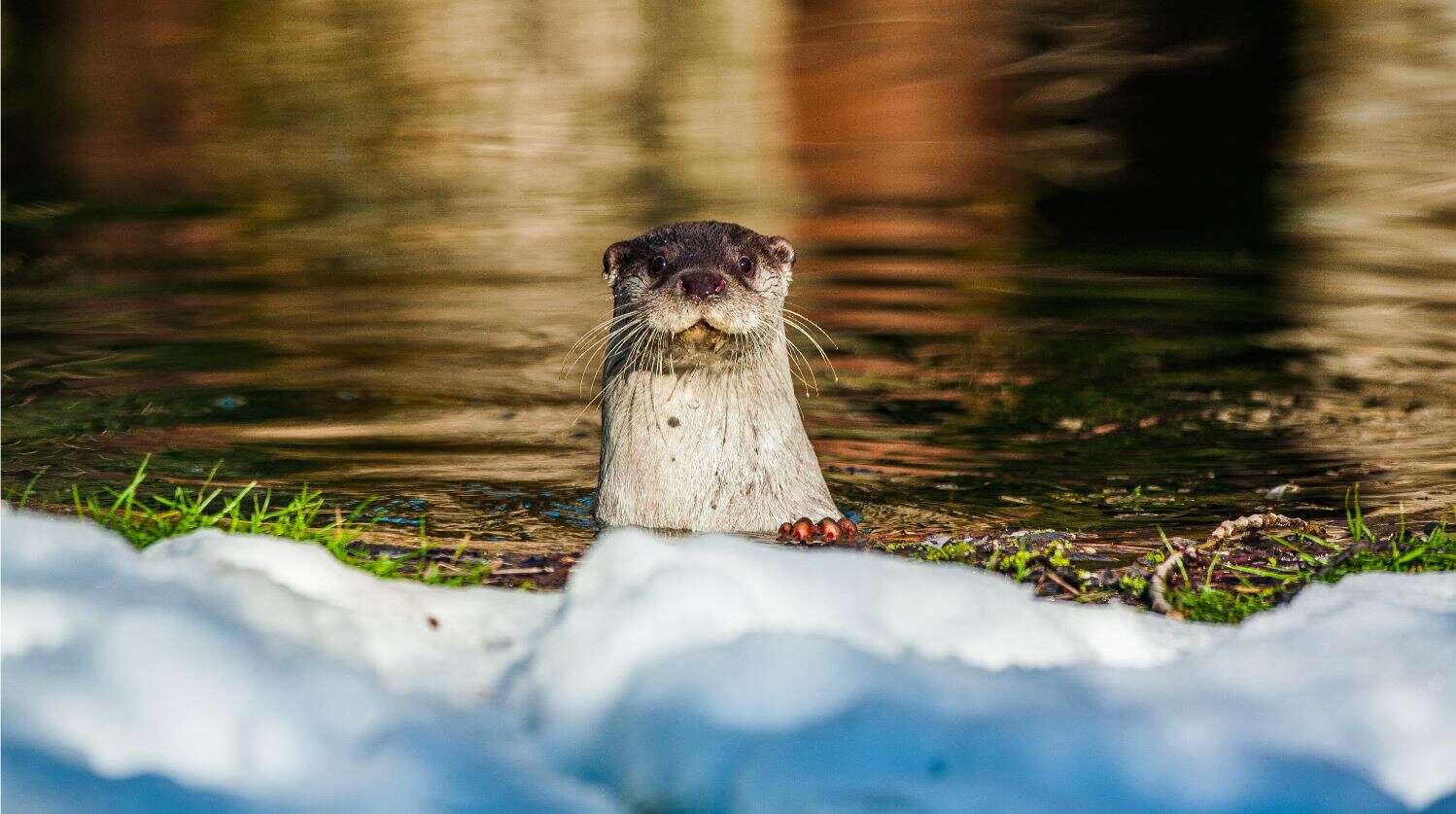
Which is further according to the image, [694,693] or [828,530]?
[828,530]

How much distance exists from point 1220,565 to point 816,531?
1593 mm

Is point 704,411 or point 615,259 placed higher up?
point 615,259

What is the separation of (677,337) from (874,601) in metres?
2.73

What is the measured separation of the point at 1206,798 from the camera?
2959 millimetres

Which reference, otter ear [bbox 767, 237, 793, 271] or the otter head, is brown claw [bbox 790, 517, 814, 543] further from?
otter ear [bbox 767, 237, 793, 271]

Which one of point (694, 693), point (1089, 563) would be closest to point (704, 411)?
point (1089, 563)

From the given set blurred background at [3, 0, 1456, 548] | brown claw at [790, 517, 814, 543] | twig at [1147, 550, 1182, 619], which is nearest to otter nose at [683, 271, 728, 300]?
brown claw at [790, 517, 814, 543]

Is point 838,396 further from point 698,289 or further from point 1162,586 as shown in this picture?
point 1162,586

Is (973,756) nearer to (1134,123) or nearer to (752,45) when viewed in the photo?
(1134,123)

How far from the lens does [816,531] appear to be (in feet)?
19.5

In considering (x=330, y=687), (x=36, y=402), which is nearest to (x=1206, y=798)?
(x=330, y=687)

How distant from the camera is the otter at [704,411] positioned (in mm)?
6176

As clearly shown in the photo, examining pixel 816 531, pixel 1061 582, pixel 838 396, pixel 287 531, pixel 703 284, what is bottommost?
pixel 838 396

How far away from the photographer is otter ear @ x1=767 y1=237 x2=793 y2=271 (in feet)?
21.1
